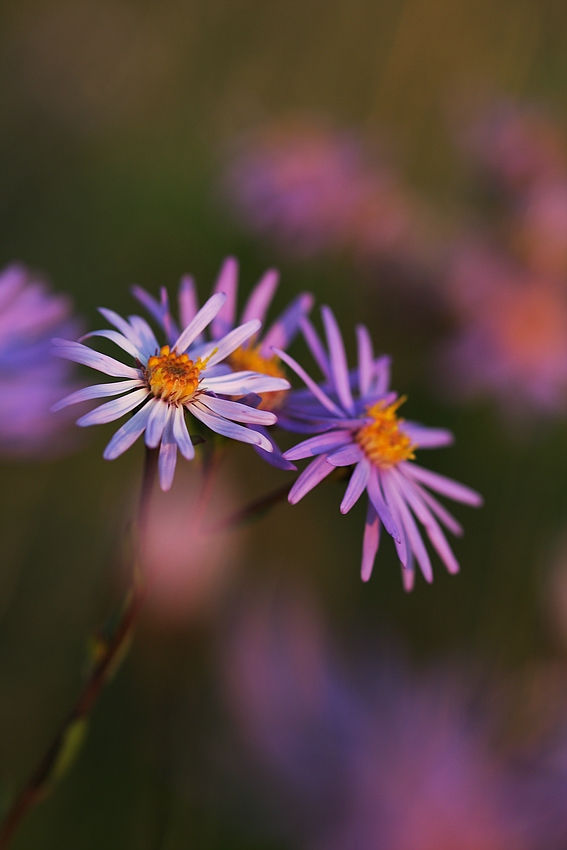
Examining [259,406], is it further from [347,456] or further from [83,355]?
[83,355]

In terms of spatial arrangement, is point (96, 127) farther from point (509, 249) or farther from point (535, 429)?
point (535, 429)

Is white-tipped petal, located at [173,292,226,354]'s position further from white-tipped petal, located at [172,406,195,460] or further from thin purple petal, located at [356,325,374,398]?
thin purple petal, located at [356,325,374,398]

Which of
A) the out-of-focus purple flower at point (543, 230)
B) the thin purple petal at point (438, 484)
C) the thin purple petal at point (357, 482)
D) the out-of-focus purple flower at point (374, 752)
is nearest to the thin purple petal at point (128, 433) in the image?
the thin purple petal at point (357, 482)

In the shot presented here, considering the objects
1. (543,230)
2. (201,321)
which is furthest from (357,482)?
Result: (543,230)

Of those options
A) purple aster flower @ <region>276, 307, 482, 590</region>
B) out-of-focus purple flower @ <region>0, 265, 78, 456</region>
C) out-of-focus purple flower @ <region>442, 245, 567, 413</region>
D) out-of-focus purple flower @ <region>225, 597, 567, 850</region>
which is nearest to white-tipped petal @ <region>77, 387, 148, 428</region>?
purple aster flower @ <region>276, 307, 482, 590</region>

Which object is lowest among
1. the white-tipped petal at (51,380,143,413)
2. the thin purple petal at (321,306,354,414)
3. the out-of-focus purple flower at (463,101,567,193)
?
the white-tipped petal at (51,380,143,413)

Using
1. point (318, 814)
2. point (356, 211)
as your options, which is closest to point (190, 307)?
point (318, 814)
